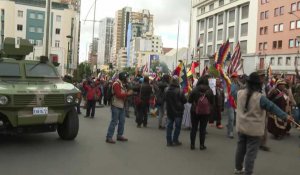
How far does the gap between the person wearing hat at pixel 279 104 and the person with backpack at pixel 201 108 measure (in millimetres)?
2445

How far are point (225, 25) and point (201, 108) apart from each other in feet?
250

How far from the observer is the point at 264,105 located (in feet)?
23.2

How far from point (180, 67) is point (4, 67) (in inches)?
247

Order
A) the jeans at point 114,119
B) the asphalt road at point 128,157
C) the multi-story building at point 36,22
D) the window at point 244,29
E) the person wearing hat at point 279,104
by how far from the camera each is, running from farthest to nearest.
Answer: the multi-story building at point 36,22 → the window at point 244,29 → the person wearing hat at point 279,104 → the jeans at point 114,119 → the asphalt road at point 128,157

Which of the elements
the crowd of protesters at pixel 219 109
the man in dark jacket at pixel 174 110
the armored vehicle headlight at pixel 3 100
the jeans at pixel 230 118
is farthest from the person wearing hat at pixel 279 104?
the armored vehicle headlight at pixel 3 100

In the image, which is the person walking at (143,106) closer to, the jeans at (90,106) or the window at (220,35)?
the jeans at (90,106)

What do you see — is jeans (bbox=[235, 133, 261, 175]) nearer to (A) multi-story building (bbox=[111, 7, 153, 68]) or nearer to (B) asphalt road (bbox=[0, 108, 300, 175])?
(B) asphalt road (bbox=[0, 108, 300, 175])

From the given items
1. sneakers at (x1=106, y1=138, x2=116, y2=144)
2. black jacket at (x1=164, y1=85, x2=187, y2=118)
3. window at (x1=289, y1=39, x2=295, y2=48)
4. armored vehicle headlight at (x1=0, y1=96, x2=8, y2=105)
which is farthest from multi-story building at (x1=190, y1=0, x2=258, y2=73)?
armored vehicle headlight at (x1=0, y1=96, x2=8, y2=105)

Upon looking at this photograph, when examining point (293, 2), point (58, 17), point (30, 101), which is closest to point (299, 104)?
point (30, 101)

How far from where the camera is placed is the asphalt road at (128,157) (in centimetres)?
792

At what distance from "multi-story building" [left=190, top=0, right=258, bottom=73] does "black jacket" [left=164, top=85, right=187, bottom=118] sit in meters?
63.5

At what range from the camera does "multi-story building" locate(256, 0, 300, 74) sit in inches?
2498

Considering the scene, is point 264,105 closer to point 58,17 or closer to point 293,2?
point 293,2

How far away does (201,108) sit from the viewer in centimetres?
1010
